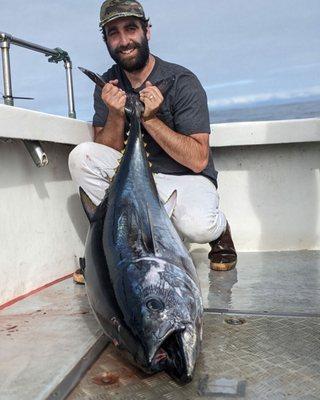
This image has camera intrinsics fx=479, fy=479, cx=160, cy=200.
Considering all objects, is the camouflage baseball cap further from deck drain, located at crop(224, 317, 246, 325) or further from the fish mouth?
the fish mouth

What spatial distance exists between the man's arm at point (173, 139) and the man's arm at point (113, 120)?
13 cm

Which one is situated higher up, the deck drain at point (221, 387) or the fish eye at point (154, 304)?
the fish eye at point (154, 304)

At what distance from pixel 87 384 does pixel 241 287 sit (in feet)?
4.15

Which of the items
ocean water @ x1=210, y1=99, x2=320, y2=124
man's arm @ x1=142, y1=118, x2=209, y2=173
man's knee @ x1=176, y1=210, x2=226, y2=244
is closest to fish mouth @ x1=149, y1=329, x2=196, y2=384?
man's knee @ x1=176, y1=210, x2=226, y2=244

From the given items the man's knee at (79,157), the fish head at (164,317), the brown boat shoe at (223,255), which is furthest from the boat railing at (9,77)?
the fish head at (164,317)

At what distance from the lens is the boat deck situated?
1.59 metres

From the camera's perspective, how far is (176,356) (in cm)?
150

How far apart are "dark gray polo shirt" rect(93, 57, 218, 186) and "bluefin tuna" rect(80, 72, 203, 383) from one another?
0.86 metres

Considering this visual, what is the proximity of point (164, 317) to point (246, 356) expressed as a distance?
0.49m

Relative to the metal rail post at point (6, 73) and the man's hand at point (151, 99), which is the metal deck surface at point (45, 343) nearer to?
the man's hand at point (151, 99)

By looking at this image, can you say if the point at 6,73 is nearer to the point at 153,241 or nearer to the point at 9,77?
the point at 9,77

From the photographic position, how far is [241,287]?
2697 mm

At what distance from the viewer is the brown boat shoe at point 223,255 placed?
3102 mm

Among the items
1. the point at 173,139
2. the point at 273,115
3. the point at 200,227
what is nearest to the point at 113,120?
the point at 173,139
